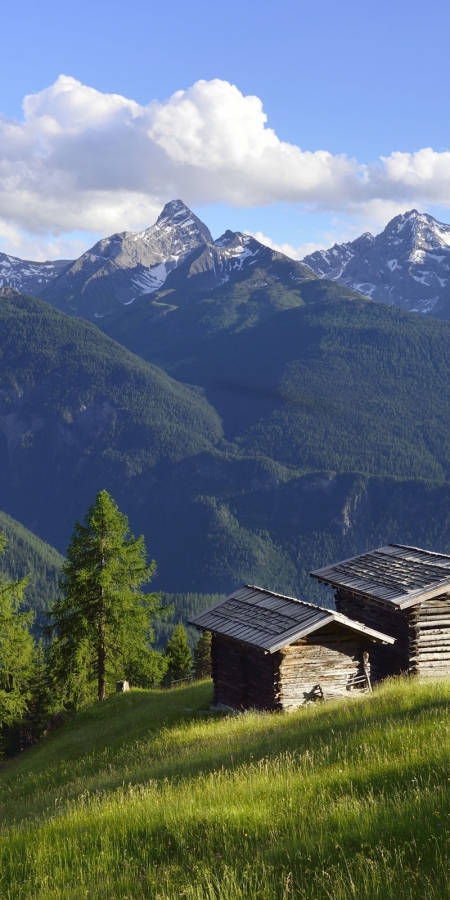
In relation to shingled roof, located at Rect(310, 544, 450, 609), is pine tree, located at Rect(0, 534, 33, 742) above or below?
below

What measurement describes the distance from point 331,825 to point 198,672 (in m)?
49.5

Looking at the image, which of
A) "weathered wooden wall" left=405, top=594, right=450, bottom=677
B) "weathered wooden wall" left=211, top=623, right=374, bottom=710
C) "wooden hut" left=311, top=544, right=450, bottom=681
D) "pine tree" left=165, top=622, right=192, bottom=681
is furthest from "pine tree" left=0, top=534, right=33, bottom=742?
"pine tree" left=165, top=622, right=192, bottom=681

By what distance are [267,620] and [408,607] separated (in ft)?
14.8

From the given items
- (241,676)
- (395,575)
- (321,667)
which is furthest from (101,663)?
(395,575)

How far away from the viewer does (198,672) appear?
183ft

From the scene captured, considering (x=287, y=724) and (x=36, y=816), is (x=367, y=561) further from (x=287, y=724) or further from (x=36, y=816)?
(x=36, y=816)

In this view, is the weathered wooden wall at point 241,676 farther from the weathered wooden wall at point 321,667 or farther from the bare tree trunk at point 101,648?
the bare tree trunk at point 101,648

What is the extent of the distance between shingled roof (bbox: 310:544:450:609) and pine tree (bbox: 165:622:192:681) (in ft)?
106

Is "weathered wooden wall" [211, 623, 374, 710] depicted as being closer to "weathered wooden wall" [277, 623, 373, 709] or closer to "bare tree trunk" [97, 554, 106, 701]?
"weathered wooden wall" [277, 623, 373, 709]

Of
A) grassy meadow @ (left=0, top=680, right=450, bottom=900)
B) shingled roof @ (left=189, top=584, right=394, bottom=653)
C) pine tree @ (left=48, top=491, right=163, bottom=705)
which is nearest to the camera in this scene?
grassy meadow @ (left=0, top=680, right=450, bottom=900)

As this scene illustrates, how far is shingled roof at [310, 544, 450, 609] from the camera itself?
25.5m

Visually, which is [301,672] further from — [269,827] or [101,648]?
[269,827]

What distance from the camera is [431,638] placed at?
1050 inches

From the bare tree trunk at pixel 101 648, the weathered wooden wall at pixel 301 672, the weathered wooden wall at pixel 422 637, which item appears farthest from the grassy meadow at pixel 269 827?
the bare tree trunk at pixel 101 648
